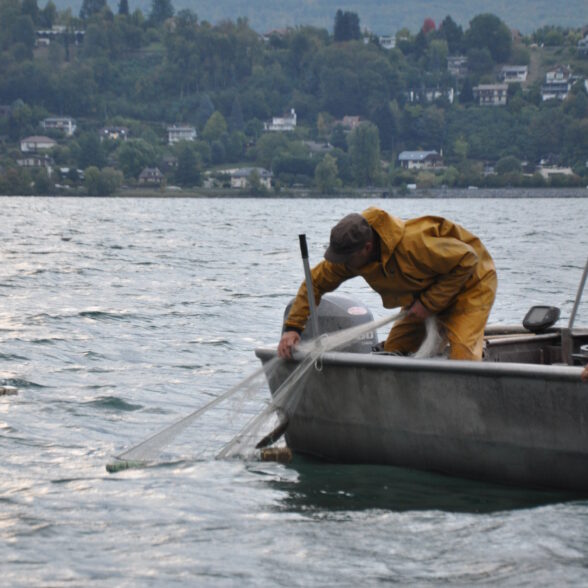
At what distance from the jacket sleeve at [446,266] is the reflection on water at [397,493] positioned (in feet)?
3.92

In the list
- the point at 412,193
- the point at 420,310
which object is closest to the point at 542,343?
the point at 420,310

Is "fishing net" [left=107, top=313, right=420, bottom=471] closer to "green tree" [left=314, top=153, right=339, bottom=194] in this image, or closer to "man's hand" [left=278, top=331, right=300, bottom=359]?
"man's hand" [left=278, top=331, right=300, bottom=359]

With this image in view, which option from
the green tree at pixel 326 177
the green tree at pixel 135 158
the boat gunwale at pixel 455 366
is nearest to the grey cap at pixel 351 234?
the boat gunwale at pixel 455 366

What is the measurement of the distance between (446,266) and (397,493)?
1.52 m

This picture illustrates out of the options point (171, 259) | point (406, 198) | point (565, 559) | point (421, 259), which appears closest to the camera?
point (565, 559)

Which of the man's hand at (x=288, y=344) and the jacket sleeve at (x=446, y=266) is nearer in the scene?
the jacket sleeve at (x=446, y=266)

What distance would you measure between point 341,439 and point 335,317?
1.19 meters

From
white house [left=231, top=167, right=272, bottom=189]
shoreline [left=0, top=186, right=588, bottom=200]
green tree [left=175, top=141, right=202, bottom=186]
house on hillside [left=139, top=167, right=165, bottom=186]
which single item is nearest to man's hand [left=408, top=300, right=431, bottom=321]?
shoreline [left=0, top=186, right=588, bottom=200]

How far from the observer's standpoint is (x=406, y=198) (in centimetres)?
17900

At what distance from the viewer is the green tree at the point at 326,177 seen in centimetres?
17475

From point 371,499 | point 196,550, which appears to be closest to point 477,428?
point 371,499

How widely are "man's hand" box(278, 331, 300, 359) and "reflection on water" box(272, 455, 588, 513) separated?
863mm

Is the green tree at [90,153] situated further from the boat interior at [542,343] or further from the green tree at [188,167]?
the boat interior at [542,343]

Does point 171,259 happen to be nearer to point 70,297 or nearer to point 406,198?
point 70,297
